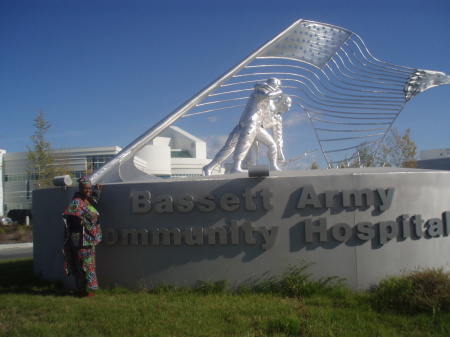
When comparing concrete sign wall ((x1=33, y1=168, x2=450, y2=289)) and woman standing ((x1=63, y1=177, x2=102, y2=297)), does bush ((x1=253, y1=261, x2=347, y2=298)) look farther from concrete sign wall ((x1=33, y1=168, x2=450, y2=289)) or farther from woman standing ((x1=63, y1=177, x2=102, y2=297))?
woman standing ((x1=63, y1=177, x2=102, y2=297))

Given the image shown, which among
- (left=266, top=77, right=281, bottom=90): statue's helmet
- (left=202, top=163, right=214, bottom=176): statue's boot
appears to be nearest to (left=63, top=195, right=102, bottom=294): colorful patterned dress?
(left=202, top=163, right=214, bottom=176): statue's boot

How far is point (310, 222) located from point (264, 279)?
1252mm

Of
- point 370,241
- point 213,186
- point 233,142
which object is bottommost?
point 370,241

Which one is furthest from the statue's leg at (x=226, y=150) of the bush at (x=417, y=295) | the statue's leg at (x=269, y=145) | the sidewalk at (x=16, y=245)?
the sidewalk at (x=16, y=245)

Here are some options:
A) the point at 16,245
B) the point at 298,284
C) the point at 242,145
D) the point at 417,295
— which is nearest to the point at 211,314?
the point at 298,284

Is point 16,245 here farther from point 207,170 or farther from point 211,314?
point 211,314

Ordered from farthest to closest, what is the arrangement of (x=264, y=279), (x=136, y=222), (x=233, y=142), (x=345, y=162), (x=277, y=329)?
1. (x=345, y=162)
2. (x=233, y=142)
3. (x=136, y=222)
4. (x=264, y=279)
5. (x=277, y=329)

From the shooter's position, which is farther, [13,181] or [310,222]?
[13,181]

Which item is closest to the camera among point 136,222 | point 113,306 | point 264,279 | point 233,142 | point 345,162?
point 113,306

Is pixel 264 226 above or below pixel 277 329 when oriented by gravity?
above

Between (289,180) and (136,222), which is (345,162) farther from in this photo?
(136,222)

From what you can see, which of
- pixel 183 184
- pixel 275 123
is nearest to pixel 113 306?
pixel 183 184

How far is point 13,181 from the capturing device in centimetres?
4925

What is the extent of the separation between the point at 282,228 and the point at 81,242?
3.40 m
